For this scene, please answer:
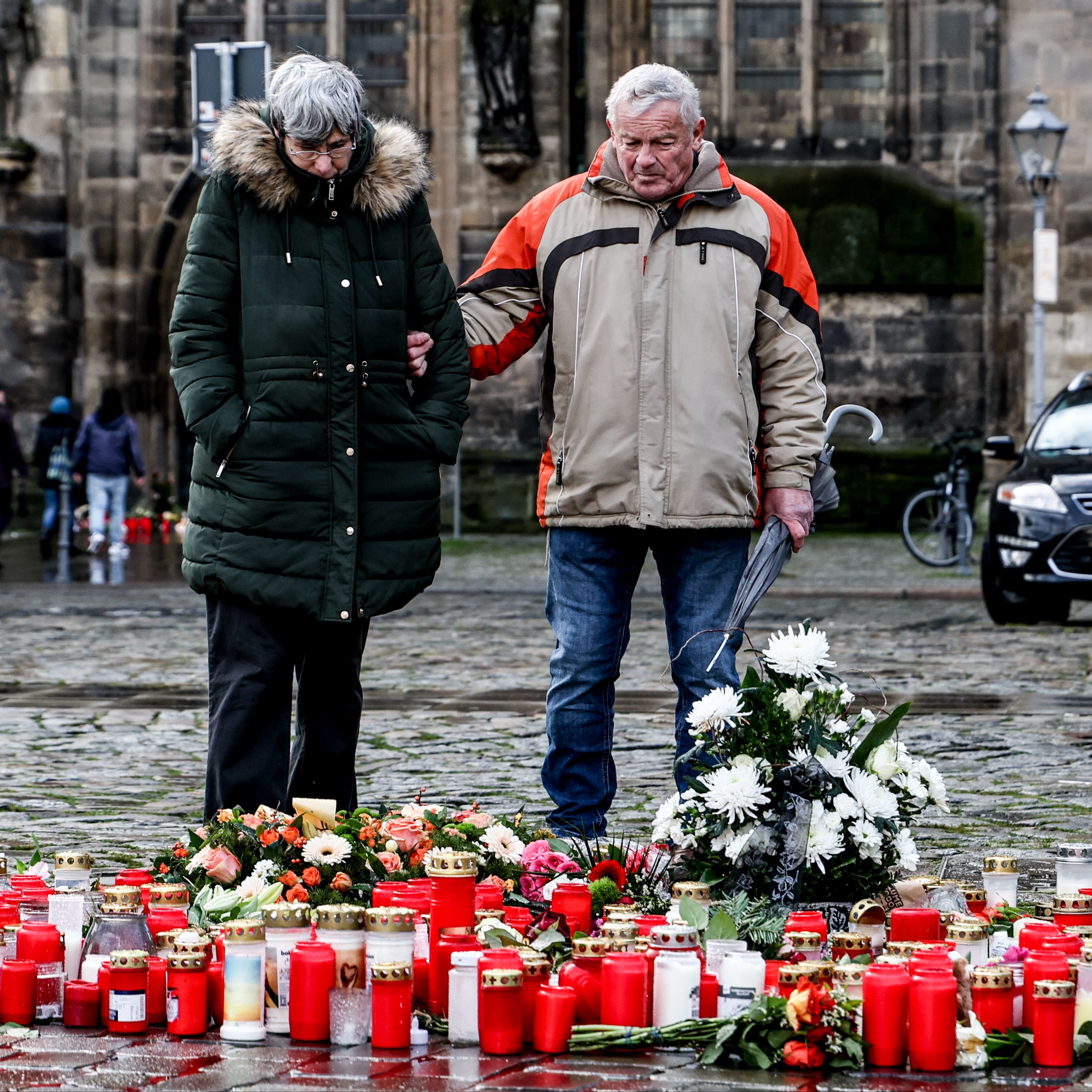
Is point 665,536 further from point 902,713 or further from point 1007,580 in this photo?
point 1007,580

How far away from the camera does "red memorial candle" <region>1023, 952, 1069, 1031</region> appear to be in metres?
3.65

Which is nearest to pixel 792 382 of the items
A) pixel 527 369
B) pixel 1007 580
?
pixel 1007 580

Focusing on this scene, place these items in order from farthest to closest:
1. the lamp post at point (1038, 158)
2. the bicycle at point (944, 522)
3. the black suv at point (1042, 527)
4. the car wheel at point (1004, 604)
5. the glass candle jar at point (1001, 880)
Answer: the lamp post at point (1038, 158) < the bicycle at point (944, 522) < the car wheel at point (1004, 604) < the black suv at point (1042, 527) < the glass candle jar at point (1001, 880)

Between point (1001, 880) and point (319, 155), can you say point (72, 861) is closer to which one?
point (319, 155)

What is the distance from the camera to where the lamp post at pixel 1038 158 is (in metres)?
19.1

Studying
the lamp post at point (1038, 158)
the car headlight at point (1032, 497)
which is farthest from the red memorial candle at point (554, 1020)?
the lamp post at point (1038, 158)

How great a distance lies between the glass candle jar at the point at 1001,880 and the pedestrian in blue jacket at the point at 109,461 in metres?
16.2

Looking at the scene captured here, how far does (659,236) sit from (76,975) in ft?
7.10

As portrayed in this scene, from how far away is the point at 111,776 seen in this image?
7238 millimetres

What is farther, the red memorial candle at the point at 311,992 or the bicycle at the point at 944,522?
the bicycle at the point at 944,522

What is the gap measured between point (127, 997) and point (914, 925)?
145 centimetres

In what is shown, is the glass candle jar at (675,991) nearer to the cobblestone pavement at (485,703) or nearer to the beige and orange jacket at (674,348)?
the cobblestone pavement at (485,703)

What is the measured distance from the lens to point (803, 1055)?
345 cm

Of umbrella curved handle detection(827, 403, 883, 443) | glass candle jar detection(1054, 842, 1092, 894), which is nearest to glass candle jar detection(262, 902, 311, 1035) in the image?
glass candle jar detection(1054, 842, 1092, 894)
